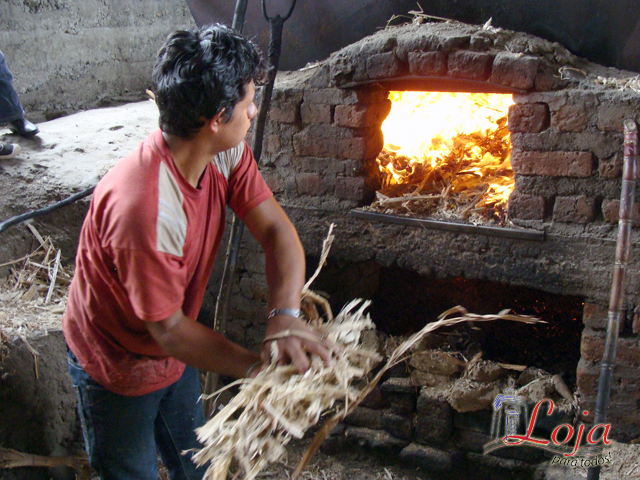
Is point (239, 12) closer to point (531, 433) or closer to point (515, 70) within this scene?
point (515, 70)

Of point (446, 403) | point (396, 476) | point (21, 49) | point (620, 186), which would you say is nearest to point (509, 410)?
point (446, 403)

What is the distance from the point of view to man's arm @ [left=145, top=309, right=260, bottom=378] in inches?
61.2

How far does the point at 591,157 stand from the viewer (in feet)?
8.36

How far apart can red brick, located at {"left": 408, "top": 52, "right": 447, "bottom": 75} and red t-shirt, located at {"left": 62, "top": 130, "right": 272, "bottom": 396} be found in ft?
3.70

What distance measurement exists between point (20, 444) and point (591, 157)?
3.11 meters

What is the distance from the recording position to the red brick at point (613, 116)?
96.0 inches

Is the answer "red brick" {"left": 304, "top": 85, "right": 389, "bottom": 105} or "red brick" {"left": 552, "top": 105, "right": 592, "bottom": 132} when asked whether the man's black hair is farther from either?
"red brick" {"left": 552, "top": 105, "right": 592, "bottom": 132}

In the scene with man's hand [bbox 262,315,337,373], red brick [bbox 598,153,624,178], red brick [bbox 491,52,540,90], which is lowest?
man's hand [bbox 262,315,337,373]

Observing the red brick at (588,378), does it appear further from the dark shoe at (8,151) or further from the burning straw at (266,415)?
the dark shoe at (8,151)

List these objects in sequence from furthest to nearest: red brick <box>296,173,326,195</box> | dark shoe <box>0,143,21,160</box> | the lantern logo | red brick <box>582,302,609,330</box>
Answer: dark shoe <box>0,143,21,160</box> → red brick <box>296,173,326,195</box> → the lantern logo → red brick <box>582,302,609,330</box>

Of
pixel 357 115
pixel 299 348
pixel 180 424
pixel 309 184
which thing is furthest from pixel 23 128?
pixel 299 348

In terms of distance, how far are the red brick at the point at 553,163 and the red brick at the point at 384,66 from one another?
703mm

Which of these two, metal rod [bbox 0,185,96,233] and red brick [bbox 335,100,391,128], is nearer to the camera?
red brick [bbox 335,100,391,128]

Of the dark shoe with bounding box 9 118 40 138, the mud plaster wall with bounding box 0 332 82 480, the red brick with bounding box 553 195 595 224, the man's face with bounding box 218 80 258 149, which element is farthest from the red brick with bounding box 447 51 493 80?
the dark shoe with bounding box 9 118 40 138
